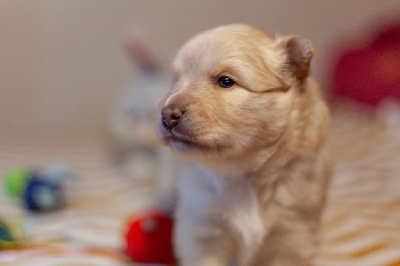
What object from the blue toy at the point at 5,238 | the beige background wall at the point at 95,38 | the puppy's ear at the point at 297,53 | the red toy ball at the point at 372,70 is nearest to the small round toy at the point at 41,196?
the blue toy at the point at 5,238

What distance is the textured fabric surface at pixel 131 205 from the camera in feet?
3.84

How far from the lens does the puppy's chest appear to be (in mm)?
888

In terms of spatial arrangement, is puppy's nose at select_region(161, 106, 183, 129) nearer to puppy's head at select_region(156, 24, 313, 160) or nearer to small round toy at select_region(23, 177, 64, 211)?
puppy's head at select_region(156, 24, 313, 160)

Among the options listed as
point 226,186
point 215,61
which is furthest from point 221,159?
point 215,61

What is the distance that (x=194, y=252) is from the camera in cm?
92

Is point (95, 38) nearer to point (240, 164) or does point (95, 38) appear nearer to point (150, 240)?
point (150, 240)

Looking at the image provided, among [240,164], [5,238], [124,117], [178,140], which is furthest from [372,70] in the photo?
[5,238]

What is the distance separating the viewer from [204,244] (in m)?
0.92

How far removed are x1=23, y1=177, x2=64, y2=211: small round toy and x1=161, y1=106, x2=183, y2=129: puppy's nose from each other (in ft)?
2.75

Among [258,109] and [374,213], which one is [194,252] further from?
[374,213]

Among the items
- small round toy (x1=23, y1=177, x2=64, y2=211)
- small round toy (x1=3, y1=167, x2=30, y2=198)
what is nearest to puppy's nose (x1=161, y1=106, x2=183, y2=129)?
small round toy (x1=23, y1=177, x2=64, y2=211)

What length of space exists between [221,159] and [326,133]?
A: 0.28 metres

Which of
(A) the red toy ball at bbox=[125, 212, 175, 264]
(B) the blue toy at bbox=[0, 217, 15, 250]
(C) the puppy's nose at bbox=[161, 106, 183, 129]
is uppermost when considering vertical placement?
(C) the puppy's nose at bbox=[161, 106, 183, 129]

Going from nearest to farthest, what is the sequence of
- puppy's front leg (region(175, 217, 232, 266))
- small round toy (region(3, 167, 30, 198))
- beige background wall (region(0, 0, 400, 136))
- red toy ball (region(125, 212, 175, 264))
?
puppy's front leg (region(175, 217, 232, 266)), red toy ball (region(125, 212, 175, 264)), small round toy (region(3, 167, 30, 198)), beige background wall (region(0, 0, 400, 136))
